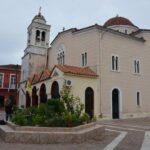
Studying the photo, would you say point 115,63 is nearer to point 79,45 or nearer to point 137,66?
point 137,66

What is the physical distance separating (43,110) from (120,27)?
83.6 feet

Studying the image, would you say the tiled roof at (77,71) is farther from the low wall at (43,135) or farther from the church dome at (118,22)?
the church dome at (118,22)

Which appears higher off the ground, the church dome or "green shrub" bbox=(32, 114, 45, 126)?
the church dome

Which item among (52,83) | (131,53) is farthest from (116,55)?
(52,83)

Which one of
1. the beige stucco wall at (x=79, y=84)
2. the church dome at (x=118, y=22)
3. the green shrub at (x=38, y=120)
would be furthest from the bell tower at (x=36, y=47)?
the green shrub at (x=38, y=120)

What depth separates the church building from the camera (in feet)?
78.1

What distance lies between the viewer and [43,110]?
11.5 meters

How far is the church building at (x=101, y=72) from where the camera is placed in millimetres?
23797

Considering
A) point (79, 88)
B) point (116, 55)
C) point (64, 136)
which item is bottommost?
point (64, 136)

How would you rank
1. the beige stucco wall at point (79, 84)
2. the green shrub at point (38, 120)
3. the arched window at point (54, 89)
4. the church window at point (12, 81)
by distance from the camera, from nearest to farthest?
the green shrub at point (38, 120)
the beige stucco wall at point (79, 84)
the arched window at point (54, 89)
the church window at point (12, 81)

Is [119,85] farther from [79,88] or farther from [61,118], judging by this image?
[61,118]

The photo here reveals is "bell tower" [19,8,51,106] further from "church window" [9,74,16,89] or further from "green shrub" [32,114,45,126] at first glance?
"green shrub" [32,114,45,126]

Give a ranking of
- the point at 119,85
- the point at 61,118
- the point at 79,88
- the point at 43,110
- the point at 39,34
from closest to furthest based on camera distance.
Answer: the point at 61,118 < the point at 43,110 < the point at 79,88 < the point at 119,85 < the point at 39,34

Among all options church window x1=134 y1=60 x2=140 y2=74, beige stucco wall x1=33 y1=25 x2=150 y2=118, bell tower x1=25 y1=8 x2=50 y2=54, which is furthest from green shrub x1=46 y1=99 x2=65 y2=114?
bell tower x1=25 y1=8 x2=50 y2=54
